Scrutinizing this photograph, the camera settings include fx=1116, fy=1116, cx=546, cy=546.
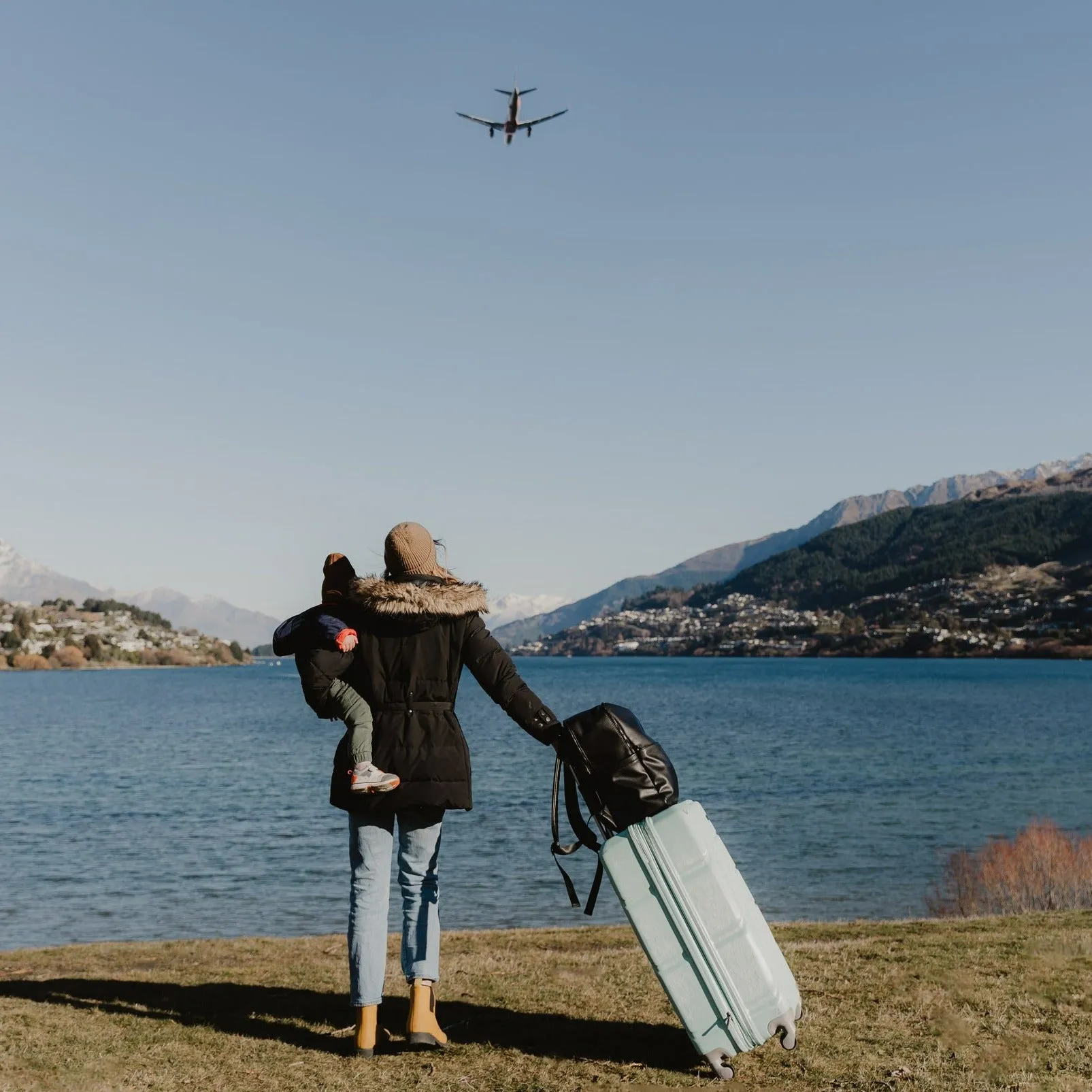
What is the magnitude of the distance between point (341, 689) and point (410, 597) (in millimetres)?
675

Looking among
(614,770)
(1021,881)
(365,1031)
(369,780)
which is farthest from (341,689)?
(1021,881)

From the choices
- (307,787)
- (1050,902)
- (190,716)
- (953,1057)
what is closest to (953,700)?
(190,716)

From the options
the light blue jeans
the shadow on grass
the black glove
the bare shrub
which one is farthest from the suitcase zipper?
the bare shrub

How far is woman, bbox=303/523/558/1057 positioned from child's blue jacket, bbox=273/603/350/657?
18 cm

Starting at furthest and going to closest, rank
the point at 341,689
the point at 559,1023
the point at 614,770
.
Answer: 1. the point at 559,1023
2. the point at 341,689
3. the point at 614,770

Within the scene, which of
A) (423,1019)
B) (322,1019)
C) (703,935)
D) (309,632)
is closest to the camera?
(703,935)

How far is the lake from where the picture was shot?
20.5 meters

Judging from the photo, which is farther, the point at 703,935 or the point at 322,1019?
the point at 322,1019

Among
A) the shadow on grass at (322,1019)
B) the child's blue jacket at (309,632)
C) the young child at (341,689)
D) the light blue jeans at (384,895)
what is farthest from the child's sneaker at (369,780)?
the shadow on grass at (322,1019)

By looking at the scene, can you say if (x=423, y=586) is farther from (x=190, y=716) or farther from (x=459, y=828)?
(x=190, y=716)

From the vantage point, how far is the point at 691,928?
6059 mm

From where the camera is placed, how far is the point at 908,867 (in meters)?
24.2

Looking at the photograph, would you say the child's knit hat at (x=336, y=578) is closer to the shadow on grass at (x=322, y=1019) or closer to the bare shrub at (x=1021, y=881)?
the shadow on grass at (x=322, y=1019)

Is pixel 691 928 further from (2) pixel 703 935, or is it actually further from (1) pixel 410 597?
(1) pixel 410 597
